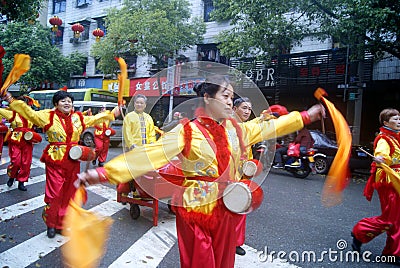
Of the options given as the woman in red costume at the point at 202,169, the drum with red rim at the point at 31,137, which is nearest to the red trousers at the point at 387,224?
the woman in red costume at the point at 202,169

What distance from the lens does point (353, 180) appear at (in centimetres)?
958

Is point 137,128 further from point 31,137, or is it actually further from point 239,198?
point 239,198

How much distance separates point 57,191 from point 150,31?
13.0 m

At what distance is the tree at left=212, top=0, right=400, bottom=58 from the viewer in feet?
26.8

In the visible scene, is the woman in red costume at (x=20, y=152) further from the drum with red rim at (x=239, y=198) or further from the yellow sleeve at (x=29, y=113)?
the drum with red rim at (x=239, y=198)

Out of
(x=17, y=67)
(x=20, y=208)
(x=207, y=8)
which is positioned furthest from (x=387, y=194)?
(x=207, y=8)

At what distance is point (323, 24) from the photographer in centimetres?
1049

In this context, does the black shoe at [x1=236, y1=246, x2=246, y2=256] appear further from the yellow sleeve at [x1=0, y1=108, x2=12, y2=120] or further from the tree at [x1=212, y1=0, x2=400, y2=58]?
the tree at [x1=212, y1=0, x2=400, y2=58]

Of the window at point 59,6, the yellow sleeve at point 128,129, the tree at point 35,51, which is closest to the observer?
the yellow sleeve at point 128,129

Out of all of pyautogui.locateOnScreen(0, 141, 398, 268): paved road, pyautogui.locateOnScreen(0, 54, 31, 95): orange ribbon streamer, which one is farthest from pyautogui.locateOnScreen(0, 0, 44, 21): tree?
pyautogui.locateOnScreen(0, 54, 31, 95): orange ribbon streamer

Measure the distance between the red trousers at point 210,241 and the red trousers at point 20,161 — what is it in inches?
206

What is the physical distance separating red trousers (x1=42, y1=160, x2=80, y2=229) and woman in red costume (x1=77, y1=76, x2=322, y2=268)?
234 cm

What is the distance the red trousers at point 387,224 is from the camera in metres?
3.64

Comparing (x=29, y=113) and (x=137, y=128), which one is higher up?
(x=29, y=113)
